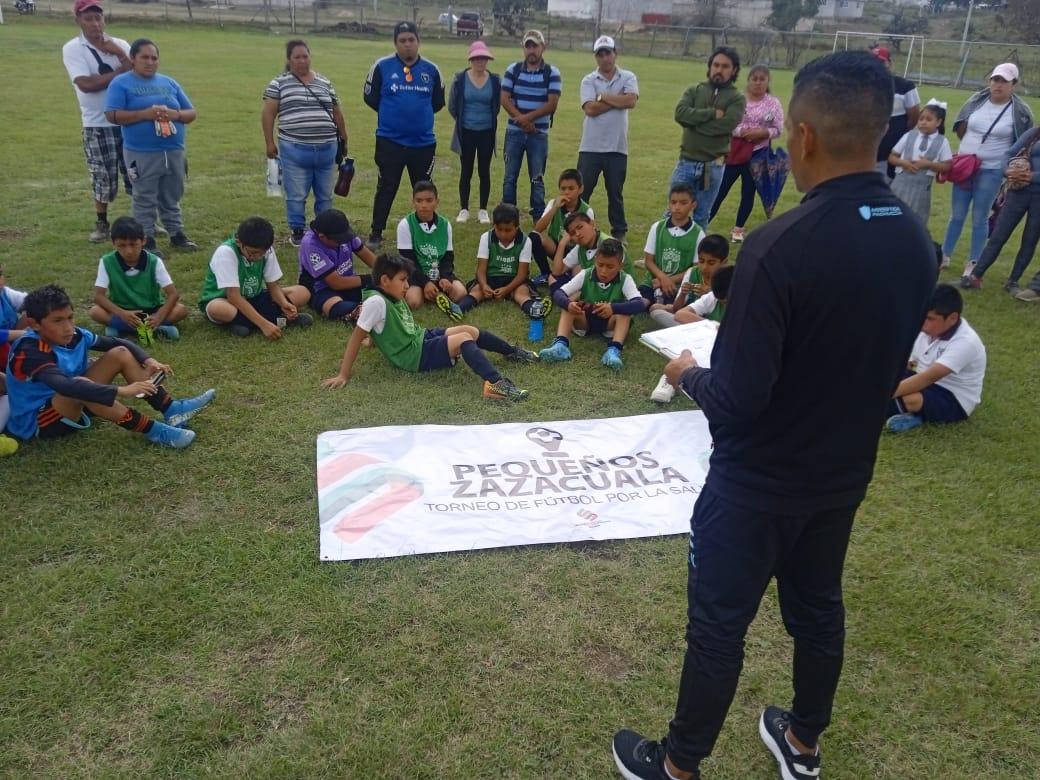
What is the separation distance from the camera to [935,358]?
4594 millimetres

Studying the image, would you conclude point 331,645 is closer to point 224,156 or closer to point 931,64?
point 224,156

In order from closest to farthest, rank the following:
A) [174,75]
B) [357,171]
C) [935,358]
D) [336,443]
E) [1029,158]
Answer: [336,443], [935,358], [1029,158], [357,171], [174,75]

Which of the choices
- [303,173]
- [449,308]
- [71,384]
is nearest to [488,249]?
[449,308]

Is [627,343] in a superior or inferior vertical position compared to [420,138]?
inferior

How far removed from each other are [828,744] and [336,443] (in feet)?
9.30

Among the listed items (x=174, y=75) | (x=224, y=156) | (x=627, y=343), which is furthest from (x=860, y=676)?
(x=174, y=75)

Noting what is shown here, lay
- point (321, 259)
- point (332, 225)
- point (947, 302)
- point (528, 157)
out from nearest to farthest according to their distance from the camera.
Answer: point (947, 302)
point (332, 225)
point (321, 259)
point (528, 157)

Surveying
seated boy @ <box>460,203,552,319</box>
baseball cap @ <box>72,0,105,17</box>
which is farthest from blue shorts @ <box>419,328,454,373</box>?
baseball cap @ <box>72,0,105,17</box>

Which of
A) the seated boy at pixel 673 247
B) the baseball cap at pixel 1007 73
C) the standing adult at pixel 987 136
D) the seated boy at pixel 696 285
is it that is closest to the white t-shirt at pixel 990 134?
the standing adult at pixel 987 136

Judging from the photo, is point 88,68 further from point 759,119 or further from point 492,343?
point 759,119

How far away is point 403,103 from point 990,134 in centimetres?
547

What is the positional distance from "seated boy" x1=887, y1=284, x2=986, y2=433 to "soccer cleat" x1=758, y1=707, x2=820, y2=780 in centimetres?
262

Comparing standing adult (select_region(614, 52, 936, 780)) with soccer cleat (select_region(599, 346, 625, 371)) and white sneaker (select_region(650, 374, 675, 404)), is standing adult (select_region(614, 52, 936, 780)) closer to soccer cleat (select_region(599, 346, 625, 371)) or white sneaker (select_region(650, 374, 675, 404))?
white sneaker (select_region(650, 374, 675, 404))

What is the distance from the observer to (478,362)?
4965mm
